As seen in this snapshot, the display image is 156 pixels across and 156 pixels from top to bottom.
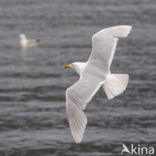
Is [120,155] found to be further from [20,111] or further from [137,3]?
[137,3]

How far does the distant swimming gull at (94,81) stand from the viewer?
717 cm

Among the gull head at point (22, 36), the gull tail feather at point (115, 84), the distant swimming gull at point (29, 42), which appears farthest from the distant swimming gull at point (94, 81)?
the gull head at point (22, 36)

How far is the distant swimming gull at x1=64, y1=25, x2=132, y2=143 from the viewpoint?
7.17 meters

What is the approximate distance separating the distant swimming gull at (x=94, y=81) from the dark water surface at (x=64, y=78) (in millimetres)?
1634

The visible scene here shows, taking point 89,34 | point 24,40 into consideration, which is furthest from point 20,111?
point 89,34

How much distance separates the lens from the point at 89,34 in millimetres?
18281

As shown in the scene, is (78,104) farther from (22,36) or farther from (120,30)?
(22,36)
